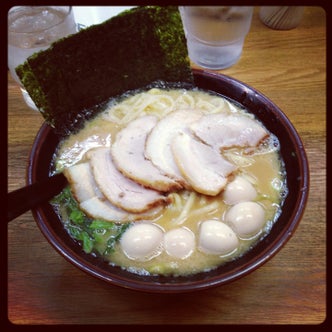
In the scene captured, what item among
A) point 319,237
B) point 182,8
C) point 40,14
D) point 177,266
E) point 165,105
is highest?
point 40,14

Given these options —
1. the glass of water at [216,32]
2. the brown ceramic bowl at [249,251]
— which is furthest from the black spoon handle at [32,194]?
the glass of water at [216,32]

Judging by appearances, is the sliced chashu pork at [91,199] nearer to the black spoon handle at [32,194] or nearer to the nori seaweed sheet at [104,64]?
the black spoon handle at [32,194]

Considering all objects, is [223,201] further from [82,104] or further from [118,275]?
[82,104]

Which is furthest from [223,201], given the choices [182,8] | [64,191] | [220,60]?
[182,8]

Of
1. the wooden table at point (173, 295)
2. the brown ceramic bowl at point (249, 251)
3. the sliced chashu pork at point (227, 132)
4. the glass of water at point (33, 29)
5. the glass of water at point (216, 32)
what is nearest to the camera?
the brown ceramic bowl at point (249, 251)

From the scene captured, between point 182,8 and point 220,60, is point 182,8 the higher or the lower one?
the higher one

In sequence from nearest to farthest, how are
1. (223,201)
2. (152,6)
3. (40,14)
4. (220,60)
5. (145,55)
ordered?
1. (223,201)
2. (152,6)
3. (145,55)
4. (40,14)
5. (220,60)

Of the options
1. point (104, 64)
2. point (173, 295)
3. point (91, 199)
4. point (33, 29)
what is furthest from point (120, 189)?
point (33, 29)
